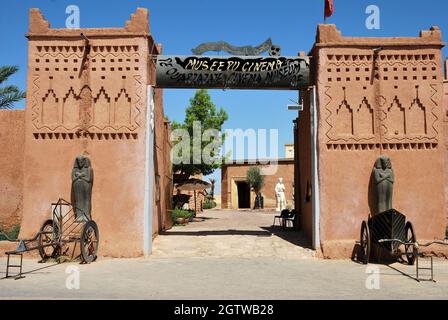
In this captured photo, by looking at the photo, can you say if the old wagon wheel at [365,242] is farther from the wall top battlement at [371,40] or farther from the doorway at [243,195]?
the doorway at [243,195]

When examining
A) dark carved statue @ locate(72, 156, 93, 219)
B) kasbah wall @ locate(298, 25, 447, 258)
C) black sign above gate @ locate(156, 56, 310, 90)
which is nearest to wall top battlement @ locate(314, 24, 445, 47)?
kasbah wall @ locate(298, 25, 447, 258)

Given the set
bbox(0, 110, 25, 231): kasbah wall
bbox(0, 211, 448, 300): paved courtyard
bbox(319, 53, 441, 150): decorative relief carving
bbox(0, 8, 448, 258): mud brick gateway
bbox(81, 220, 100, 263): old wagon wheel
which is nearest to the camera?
bbox(0, 211, 448, 300): paved courtyard

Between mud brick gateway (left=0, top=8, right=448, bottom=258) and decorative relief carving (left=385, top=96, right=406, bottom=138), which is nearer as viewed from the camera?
mud brick gateway (left=0, top=8, right=448, bottom=258)

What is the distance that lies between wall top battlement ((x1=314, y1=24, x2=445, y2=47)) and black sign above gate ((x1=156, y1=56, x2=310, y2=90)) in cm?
78

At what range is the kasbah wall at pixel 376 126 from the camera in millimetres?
12250

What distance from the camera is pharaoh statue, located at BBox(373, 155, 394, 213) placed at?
39.2 ft

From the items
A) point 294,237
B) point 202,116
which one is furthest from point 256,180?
point 294,237

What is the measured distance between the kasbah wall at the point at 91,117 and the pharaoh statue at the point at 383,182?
246 inches

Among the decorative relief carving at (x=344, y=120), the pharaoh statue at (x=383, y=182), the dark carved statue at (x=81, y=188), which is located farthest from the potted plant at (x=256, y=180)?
the dark carved statue at (x=81, y=188)

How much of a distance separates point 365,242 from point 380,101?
394 cm

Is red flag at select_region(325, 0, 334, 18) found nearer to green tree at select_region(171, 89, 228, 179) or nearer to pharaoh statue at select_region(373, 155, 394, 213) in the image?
pharaoh statue at select_region(373, 155, 394, 213)

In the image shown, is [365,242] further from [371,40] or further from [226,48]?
[226,48]

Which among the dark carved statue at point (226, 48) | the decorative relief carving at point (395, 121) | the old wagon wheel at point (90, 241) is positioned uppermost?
the dark carved statue at point (226, 48)
